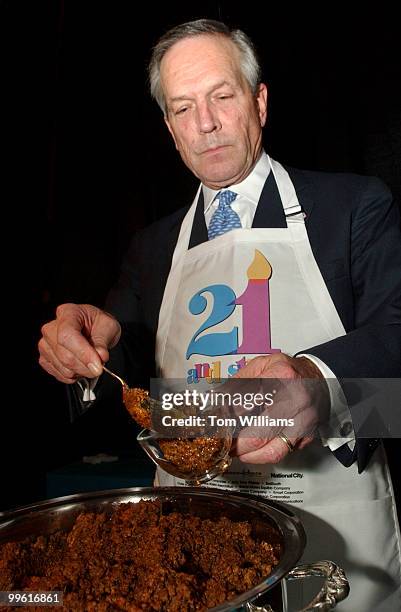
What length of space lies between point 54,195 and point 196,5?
1.34ft

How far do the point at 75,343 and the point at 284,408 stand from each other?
0.23m

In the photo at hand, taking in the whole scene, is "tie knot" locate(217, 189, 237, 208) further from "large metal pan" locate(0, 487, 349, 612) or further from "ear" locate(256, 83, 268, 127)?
"large metal pan" locate(0, 487, 349, 612)

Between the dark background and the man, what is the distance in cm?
9

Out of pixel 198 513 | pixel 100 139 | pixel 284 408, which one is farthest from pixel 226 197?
pixel 198 513

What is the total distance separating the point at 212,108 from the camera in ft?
2.35

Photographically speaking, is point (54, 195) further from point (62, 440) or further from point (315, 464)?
point (315, 464)

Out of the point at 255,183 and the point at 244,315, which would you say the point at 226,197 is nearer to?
the point at 255,183

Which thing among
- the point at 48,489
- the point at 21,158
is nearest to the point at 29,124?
the point at 21,158

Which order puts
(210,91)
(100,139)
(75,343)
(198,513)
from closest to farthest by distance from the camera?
1. (198,513)
2. (75,343)
3. (210,91)
4. (100,139)

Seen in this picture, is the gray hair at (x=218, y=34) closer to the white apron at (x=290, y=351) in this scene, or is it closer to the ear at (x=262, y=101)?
the ear at (x=262, y=101)

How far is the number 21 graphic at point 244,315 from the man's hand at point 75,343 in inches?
4.8

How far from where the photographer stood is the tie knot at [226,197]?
29.8 inches

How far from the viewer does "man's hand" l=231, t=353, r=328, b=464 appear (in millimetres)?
478

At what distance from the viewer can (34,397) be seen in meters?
0.74
